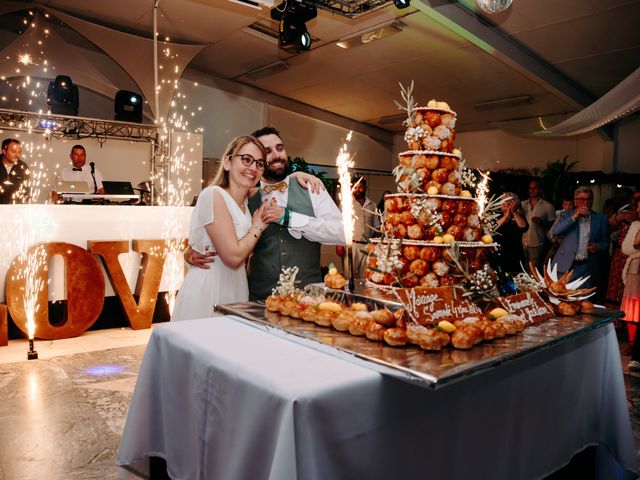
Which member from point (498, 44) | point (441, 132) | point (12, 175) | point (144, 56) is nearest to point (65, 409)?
point (441, 132)

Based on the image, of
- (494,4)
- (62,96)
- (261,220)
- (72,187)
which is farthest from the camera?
(62,96)

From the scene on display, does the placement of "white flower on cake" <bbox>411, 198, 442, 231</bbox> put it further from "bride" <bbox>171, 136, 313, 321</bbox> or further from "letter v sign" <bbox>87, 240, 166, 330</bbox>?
"letter v sign" <bbox>87, 240, 166, 330</bbox>

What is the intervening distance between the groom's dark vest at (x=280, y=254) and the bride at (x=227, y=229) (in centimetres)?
12

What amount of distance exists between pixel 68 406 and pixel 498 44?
7.72 m

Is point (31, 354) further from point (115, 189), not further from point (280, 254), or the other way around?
point (280, 254)

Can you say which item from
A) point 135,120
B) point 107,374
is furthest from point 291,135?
point 107,374

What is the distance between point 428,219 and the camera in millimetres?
2338

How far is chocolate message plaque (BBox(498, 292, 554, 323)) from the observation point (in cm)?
198

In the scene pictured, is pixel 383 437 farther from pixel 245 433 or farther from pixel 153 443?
pixel 153 443

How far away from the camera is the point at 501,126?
41.1ft

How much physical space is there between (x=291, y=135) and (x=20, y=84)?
623 cm

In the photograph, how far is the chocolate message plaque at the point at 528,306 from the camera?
1.98m

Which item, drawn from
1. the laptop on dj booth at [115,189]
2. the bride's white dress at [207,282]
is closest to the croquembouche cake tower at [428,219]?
the bride's white dress at [207,282]

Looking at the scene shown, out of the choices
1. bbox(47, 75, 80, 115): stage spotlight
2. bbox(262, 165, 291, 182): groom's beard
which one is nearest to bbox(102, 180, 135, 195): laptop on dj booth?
bbox(47, 75, 80, 115): stage spotlight
